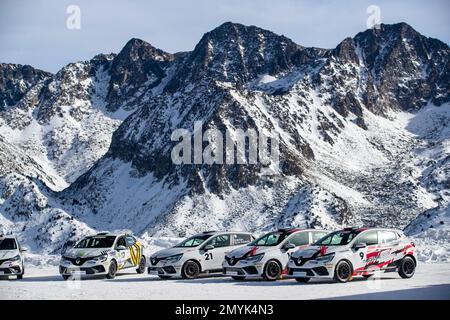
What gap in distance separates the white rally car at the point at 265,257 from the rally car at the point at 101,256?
4.40 meters

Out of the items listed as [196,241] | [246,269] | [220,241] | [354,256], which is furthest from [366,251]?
[196,241]

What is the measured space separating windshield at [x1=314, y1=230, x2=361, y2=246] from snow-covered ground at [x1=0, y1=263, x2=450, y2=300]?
1280mm

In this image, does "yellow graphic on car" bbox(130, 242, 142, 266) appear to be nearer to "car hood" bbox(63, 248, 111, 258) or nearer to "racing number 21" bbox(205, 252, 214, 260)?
"car hood" bbox(63, 248, 111, 258)

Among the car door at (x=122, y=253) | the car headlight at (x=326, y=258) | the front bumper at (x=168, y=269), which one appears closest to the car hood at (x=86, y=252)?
the car door at (x=122, y=253)

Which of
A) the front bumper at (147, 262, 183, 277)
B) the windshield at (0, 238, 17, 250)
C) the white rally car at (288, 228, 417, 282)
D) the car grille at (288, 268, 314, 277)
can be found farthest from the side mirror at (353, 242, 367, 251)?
the windshield at (0, 238, 17, 250)

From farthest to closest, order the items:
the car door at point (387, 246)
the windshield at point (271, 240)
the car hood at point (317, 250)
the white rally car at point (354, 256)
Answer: the windshield at point (271, 240) < the car door at point (387, 246) < the car hood at point (317, 250) < the white rally car at point (354, 256)

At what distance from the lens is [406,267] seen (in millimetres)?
24781

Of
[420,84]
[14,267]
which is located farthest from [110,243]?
[420,84]

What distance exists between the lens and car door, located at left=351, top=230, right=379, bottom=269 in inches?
915

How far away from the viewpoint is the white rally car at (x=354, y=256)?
898 inches

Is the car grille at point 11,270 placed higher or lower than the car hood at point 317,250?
lower

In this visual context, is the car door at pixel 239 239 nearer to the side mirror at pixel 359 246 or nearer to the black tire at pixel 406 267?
the side mirror at pixel 359 246

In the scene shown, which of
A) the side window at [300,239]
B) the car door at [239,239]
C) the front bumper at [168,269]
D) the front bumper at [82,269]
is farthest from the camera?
the car door at [239,239]
